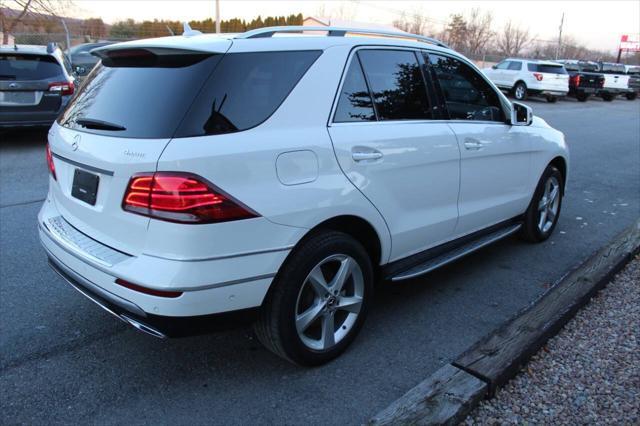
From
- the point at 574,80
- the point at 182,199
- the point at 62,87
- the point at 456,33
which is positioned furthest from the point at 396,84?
the point at 456,33

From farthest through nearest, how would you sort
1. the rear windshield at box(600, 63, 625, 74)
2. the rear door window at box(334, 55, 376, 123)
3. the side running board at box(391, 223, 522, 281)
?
1. the rear windshield at box(600, 63, 625, 74)
2. the side running board at box(391, 223, 522, 281)
3. the rear door window at box(334, 55, 376, 123)

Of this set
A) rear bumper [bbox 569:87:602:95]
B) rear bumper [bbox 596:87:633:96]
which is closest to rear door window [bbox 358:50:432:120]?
rear bumper [bbox 569:87:602:95]

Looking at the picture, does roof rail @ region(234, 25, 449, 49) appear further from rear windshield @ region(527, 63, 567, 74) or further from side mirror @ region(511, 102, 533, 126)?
rear windshield @ region(527, 63, 567, 74)

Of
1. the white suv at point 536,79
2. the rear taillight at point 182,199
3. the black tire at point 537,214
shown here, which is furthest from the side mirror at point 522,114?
the white suv at point 536,79

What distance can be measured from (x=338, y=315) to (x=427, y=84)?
5.60ft

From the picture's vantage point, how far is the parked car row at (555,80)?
24172 millimetres

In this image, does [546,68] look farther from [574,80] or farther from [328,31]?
[328,31]

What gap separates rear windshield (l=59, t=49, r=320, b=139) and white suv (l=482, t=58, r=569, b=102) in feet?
77.4

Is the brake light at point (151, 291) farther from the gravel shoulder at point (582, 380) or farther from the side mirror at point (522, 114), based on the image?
the side mirror at point (522, 114)

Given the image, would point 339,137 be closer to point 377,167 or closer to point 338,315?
point 377,167

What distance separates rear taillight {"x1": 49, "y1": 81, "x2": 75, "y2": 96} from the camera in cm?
890

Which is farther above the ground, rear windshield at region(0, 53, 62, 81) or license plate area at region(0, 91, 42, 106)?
rear windshield at region(0, 53, 62, 81)

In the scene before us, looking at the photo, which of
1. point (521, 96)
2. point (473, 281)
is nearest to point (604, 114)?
point (521, 96)

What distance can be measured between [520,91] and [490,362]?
24307mm
